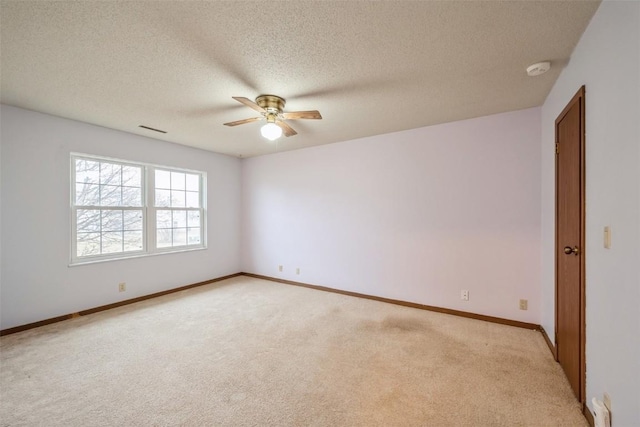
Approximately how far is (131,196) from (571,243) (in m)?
5.10

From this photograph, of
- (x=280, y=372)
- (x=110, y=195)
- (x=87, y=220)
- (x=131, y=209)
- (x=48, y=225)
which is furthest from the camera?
(x=131, y=209)

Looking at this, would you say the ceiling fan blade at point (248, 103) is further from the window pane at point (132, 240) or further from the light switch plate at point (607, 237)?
the window pane at point (132, 240)

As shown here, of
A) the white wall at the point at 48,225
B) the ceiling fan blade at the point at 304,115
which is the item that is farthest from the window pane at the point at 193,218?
the ceiling fan blade at the point at 304,115

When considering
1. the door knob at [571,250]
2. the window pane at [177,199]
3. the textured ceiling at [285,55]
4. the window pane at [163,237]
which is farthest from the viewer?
the window pane at [177,199]

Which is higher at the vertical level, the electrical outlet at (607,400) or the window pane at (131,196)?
the window pane at (131,196)

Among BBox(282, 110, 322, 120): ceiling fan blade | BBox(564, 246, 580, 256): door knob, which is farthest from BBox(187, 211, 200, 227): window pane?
BBox(564, 246, 580, 256): door knob

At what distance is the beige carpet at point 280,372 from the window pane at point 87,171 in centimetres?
177

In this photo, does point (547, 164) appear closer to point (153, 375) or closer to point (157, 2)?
point (157, 2)

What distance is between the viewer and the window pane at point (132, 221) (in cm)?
386

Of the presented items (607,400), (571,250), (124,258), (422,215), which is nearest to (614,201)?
(571,250)

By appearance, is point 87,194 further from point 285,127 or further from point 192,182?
point 285,127

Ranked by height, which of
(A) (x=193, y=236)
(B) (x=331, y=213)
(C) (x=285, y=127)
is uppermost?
(C) (x=285, y=127)

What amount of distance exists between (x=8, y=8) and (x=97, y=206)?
265 centimetres

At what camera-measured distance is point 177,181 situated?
14.9 ft
